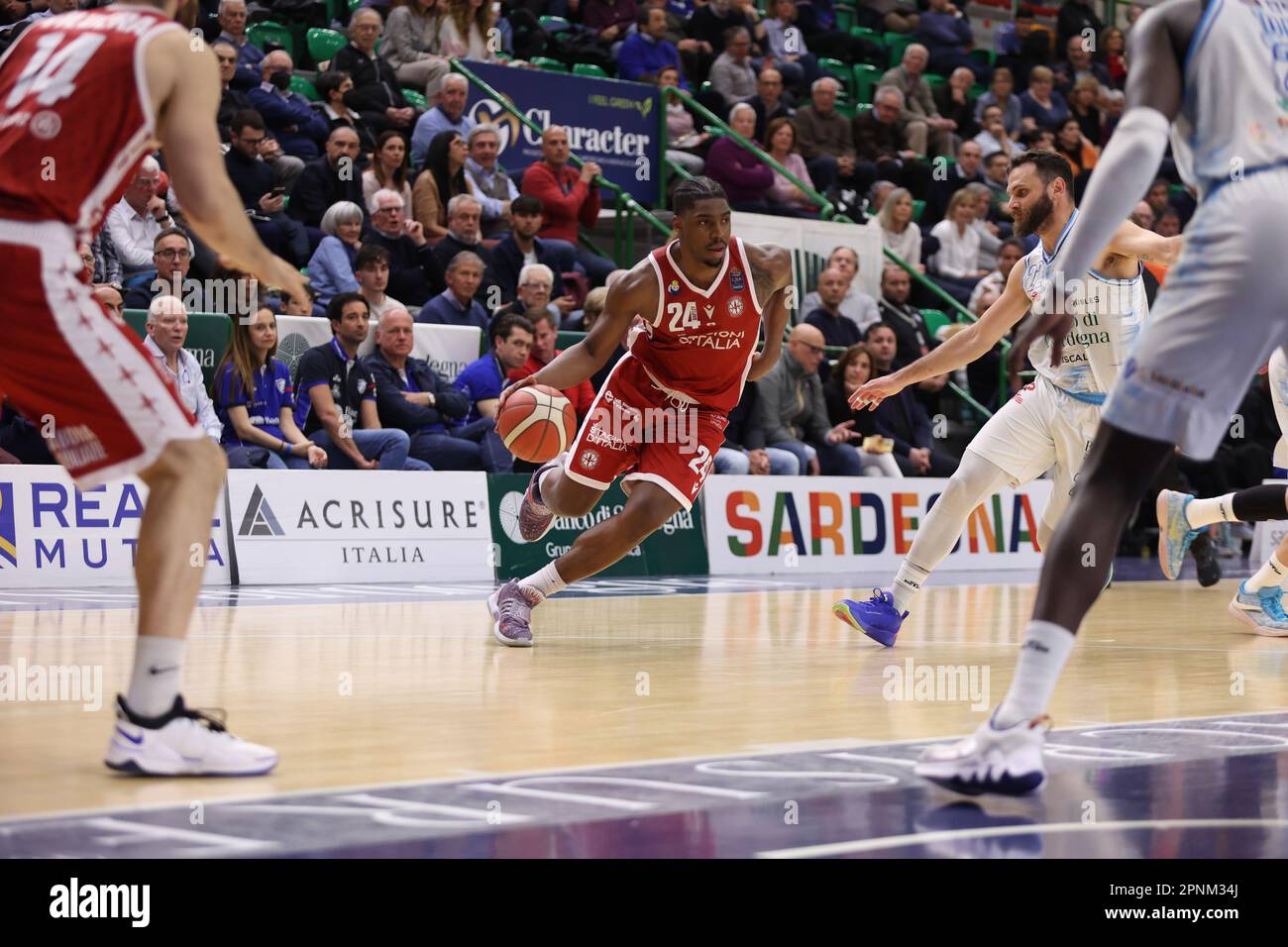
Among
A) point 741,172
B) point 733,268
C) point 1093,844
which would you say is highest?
point 741,172

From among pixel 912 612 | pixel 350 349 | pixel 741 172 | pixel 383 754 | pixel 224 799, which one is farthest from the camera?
pixel 741 172

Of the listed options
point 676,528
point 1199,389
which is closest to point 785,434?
point 676,528

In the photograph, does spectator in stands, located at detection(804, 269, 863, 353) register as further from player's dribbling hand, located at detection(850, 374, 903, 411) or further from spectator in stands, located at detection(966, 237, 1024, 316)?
player's dribbling hand, located at detection(850, 374, 903, 411)

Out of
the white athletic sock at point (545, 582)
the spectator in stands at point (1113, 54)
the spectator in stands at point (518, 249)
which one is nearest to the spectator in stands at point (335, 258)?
the spectator in stands at point (518, 249)

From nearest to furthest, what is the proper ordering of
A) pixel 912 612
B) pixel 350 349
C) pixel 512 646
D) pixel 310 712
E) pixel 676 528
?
1. pixel 310 712
2. pixel 512 646
3. pixel 912 612
4. pixel 350 349
5. pixel 676 528

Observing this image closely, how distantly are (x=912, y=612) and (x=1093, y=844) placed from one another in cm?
661

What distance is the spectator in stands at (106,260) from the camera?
1149cm

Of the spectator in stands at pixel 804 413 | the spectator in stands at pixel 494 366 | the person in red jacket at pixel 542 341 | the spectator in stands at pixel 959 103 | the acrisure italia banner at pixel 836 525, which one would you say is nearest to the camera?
the spectator in stands at pixel 494 366

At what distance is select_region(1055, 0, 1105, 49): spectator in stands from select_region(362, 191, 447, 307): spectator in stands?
41.7 feet

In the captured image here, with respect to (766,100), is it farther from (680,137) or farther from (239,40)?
(239,40)

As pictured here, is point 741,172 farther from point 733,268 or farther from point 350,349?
point 733,268

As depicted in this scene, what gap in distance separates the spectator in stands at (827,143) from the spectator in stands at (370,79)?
524 centimetres

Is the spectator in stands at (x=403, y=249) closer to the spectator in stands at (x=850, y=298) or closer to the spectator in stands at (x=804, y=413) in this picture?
the spectator in stands at (x=804, y=413)

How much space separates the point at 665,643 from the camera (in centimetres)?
781
